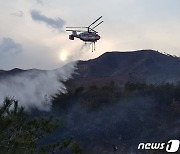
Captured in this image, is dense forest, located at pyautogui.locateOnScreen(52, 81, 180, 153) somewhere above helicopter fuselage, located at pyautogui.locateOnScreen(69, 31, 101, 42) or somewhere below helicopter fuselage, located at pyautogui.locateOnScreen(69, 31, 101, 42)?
below

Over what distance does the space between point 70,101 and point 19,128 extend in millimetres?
64932

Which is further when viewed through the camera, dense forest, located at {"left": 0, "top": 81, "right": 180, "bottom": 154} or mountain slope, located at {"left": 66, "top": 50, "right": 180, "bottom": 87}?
mountain slope, located at {"left": 66, "top": 50, "right": 180, "bottom": 87}

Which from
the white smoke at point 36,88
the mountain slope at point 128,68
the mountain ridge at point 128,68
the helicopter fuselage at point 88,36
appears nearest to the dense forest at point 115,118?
the white smoke at point 36,88

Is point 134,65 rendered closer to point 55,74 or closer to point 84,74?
point 84,74

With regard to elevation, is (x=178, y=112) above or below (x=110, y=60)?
below

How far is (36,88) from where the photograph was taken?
Answer: 354 ft

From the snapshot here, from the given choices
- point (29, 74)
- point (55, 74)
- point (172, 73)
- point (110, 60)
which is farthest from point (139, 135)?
point (110, 60)

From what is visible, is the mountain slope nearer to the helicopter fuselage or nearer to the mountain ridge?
the mountain ridge

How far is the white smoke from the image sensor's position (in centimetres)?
9827

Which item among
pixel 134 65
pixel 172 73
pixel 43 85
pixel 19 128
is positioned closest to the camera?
pixel 19 128

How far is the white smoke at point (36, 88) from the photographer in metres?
98.3

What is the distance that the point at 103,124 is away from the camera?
7219cm

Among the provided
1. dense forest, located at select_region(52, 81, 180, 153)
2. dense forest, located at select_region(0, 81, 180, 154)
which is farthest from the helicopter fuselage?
dense forest, located at select_region(52, 81, 180, 153)

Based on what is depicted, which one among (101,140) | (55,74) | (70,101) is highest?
(55,74)
